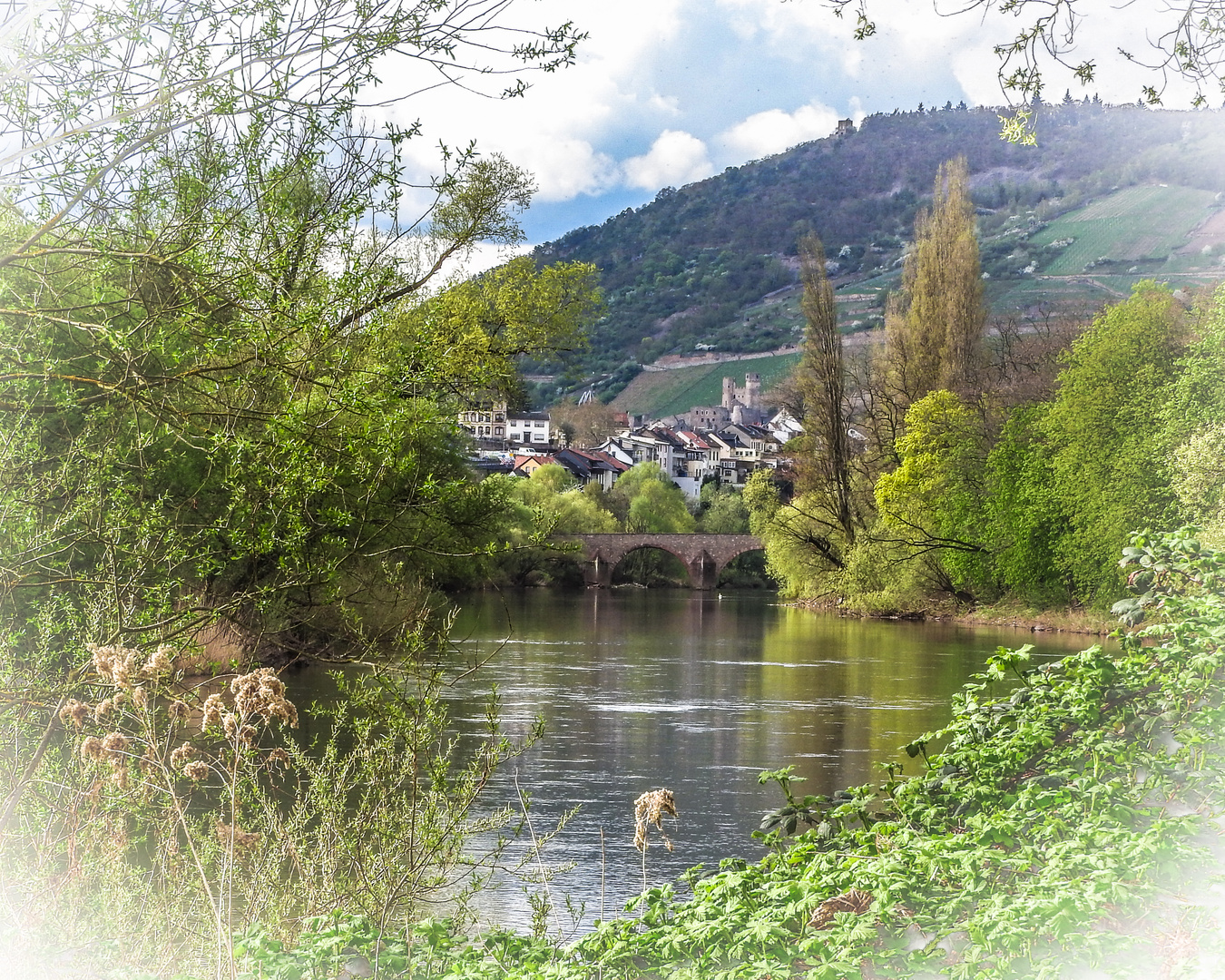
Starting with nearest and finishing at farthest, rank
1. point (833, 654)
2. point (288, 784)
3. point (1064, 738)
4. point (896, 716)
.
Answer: point (1064, 738) < point (288, 784) < point (896, 716) < point (833, 654)

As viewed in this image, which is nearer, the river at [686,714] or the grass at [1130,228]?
the river at [686,714]

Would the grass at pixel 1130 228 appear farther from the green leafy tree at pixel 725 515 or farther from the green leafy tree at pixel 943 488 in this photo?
the green leafy tree at pixel 943 488

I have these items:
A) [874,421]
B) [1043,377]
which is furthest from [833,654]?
[874,421]

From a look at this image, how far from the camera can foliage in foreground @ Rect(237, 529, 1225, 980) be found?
11.5ft

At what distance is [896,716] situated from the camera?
52.4ft

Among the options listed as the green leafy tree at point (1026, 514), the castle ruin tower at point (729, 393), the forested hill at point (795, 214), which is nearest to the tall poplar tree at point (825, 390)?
the green leafy tree at point (1026, 514)

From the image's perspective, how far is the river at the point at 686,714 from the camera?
30.7 feet

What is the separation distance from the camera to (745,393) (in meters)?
139

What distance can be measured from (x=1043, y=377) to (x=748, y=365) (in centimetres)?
11371

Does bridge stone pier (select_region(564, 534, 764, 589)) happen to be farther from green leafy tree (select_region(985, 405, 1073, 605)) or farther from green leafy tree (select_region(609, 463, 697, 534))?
green leafy tree (select_region(985, 405, 1073, 605))

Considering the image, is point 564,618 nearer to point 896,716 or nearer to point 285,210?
point 896,716

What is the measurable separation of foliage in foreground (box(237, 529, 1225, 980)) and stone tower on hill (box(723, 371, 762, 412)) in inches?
5113

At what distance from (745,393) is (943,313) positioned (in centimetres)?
10033

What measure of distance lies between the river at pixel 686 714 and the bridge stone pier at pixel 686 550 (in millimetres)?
23121
